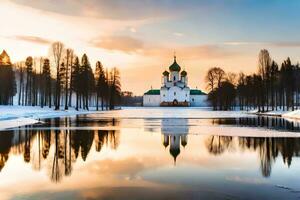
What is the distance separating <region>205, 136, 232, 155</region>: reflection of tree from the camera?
57.8 feet

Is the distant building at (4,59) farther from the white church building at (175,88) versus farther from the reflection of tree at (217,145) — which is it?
the white church building at (175,88)

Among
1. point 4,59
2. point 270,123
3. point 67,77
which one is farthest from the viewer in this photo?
point 4,59

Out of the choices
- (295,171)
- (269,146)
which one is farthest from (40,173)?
(269,146)

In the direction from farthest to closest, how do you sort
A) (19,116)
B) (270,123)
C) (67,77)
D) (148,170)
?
(67,77), (19,116), (270,123), (148,170)

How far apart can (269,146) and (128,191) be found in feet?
37.2

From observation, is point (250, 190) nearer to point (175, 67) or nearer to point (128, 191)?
point (128, 191)

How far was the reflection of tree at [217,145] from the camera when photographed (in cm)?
1763

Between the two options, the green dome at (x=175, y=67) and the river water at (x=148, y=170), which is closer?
the river water at (x=148, y=170)

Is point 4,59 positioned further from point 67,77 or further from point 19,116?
point 19,116

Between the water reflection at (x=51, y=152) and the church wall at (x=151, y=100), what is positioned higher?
the church wall at (x=151, y=100)

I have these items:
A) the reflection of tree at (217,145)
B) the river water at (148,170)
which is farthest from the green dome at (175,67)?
the river water at (148,170)

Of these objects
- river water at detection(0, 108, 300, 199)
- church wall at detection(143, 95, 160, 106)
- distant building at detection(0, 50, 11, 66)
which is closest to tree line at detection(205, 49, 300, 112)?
distant building at detection(0, 50, 11, 66)

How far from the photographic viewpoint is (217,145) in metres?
19.8

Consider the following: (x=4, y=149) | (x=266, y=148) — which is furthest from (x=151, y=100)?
(x=4, y=149)
